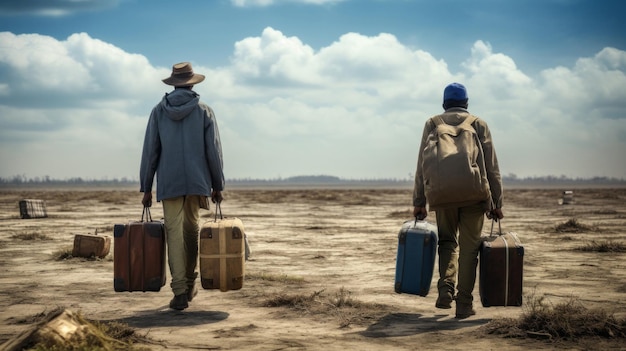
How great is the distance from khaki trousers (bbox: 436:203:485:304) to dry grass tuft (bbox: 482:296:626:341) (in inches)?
25.5

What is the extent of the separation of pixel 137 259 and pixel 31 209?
19664 mm

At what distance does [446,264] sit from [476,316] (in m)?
0.56

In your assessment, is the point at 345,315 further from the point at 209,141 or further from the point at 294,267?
the point at 294,267

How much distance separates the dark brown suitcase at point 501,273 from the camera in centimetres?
651

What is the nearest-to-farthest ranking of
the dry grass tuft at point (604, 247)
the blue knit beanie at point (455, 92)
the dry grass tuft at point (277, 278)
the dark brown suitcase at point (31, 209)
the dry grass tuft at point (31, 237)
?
1. the blue knit beanie at point (455, 92)
2. the dry grass tuft at point (277, 278)
3. the dry grass tuft at point (604, 247)
4. the dry grass tuft at point (31, 237)
5. the dark brown suitcase at point (31, 209)

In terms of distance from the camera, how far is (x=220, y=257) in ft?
22.4

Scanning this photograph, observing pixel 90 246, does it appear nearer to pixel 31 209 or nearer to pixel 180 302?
pixel 180 302

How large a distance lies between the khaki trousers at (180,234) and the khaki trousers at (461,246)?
99.2 inches

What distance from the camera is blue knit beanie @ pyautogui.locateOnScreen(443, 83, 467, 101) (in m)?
6.77

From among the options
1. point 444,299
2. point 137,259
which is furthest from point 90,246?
point 444,299

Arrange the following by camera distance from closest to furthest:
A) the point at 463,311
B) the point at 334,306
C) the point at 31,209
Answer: the point at 463,311
the point at 334,306
the point at 31,209

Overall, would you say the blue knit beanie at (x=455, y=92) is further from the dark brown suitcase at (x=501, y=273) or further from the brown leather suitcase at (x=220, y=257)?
the brown leather suitcase at (x=220, y=257)

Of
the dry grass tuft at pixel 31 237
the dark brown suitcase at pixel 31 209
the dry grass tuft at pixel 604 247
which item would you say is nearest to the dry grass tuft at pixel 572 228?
the dry grass tuft at pixel 604 247

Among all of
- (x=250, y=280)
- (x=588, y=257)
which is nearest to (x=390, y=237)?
(x=588, y=257)
